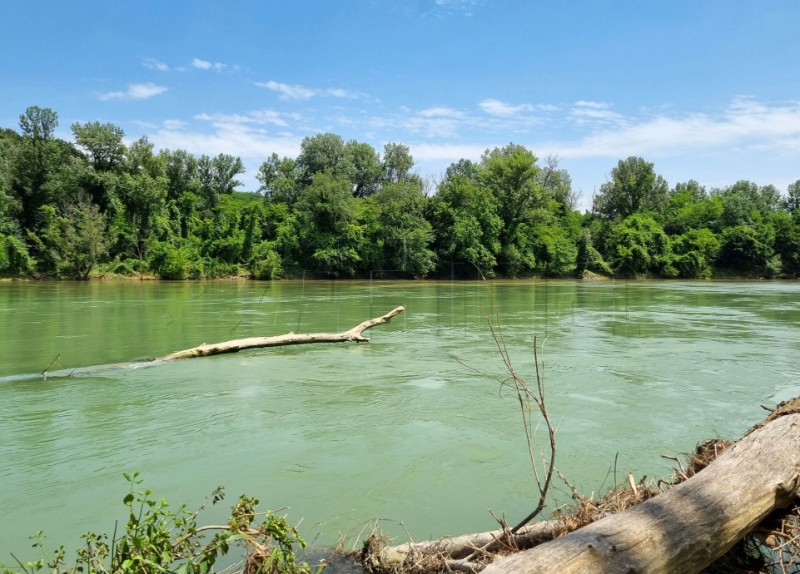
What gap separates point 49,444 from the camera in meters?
6.29

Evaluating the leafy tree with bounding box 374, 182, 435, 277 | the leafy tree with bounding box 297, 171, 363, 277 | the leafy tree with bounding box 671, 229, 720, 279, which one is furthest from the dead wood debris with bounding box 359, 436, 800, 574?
the leafy tree with bounding box 671, 229, 720, 279

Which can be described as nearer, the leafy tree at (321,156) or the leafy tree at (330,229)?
the leafy tree at (330,229)

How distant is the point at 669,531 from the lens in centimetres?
272

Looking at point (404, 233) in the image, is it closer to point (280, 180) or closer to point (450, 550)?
point (280, 180)

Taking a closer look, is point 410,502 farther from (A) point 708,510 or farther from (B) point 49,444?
(B) point 49,444

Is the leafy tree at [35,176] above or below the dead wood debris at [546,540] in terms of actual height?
above

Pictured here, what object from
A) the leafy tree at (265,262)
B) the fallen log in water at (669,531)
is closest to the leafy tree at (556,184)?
the leafy tree at (265,262)

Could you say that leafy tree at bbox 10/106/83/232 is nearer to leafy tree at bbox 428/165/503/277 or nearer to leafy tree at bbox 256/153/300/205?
leafy tree at bbox 256/153/300/205

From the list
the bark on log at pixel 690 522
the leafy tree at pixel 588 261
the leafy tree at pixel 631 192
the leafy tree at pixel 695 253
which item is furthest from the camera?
the leafy tree at pixel 631 192

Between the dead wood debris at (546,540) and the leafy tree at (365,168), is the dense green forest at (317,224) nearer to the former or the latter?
the leafy tree at (365,168)

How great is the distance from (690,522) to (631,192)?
74.4 metres

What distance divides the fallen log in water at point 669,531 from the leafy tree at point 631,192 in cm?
7093

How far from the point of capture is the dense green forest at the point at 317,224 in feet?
155

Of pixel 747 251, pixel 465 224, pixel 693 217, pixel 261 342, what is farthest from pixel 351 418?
pixel 693 217
